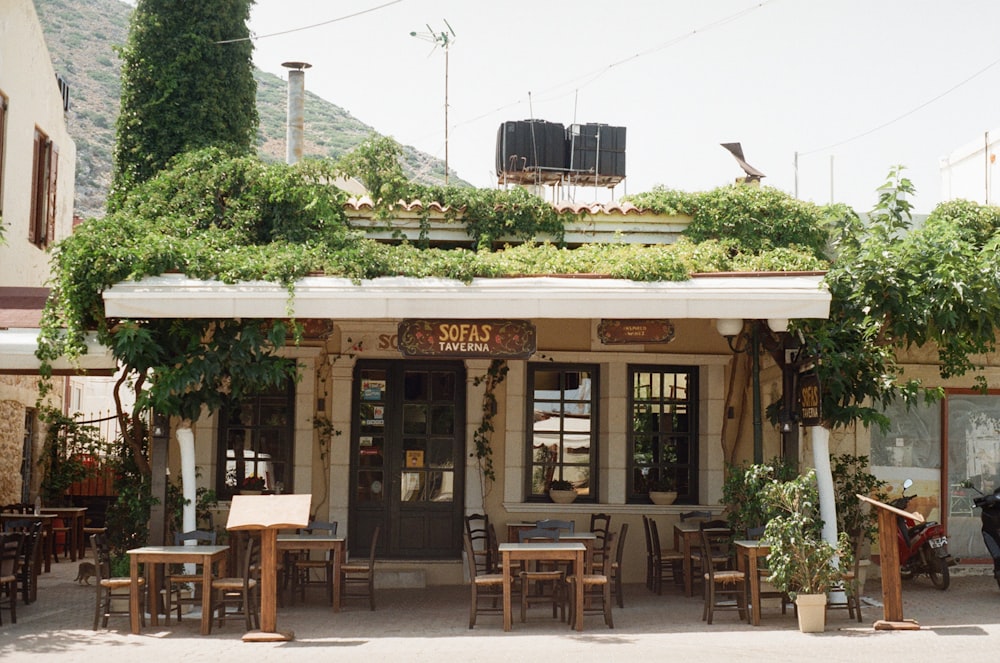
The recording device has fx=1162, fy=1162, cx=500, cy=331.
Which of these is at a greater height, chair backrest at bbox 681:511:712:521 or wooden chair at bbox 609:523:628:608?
chair backrest at bbox 681:511:712:521

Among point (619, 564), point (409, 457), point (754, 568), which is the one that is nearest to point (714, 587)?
point (754, 568)

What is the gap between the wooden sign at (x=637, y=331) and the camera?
1073 cm

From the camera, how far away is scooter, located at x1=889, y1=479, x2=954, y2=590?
11492mm

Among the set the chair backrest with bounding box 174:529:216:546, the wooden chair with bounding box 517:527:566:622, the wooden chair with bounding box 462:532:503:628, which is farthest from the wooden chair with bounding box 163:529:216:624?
the wooden chair with bounding box 517:527:566:622

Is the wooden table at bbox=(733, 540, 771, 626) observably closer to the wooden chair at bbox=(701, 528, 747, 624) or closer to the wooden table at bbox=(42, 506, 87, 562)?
the wooden chair at bbox=(701, 528, 747, 624)

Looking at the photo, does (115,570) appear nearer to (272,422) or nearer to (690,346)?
(272,422)

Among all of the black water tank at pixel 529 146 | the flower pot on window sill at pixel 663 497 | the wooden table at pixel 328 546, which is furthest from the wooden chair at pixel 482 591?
the black water tank at pixel 529 146

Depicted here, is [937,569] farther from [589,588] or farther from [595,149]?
[595,149]

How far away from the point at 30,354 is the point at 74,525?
6045 mm

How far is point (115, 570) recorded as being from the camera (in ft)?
32.8

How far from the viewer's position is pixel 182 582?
31.7ft

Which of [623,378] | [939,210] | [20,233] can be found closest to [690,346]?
[623,378]

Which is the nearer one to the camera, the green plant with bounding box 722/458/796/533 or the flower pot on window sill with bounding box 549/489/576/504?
the green plant with bounding box 722/458/796/533

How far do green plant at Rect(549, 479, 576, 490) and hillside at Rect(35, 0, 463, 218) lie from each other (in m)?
37.9
